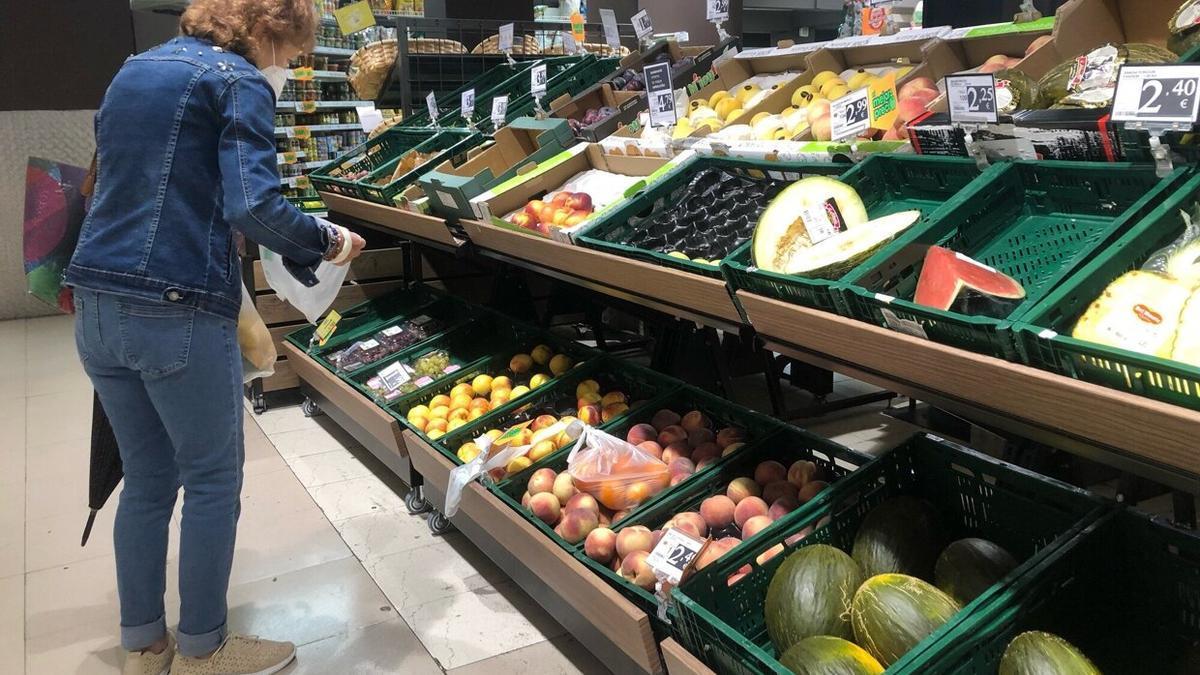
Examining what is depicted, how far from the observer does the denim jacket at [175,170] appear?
1.85 metres

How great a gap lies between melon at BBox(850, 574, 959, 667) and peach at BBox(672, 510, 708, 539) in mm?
576

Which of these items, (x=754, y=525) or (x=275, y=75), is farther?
(x=275, y=75)

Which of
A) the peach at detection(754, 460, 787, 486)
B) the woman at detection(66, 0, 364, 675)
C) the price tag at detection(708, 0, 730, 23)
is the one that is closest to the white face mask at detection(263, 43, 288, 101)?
the woman at detection(66, 0, 364, 675)

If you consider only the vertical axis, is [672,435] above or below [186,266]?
below

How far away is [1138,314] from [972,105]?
69cm

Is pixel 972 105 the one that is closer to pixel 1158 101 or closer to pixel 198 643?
pixel 1158 101

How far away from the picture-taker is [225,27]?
195cm

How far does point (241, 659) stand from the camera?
87.9 inches

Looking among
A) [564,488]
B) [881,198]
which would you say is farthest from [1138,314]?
[564,488]

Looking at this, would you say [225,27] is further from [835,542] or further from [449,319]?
[449,319]

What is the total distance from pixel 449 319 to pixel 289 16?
2.21m

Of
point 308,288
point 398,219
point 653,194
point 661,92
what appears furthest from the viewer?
point 398,219

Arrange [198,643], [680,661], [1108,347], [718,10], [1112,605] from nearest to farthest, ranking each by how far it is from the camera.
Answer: [1108,347]
[1112,605]
[680,661]
[198,643]
[718,10]

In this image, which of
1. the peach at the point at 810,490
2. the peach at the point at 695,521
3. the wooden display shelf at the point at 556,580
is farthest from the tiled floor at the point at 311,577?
the peach at the point at 810,490
